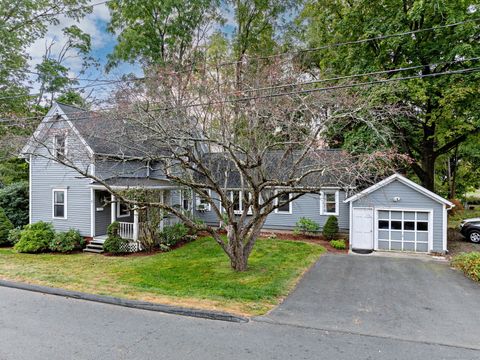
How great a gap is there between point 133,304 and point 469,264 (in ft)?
34.1

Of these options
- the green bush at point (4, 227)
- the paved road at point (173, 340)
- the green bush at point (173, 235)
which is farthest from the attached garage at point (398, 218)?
the green bush at point (4, 227)

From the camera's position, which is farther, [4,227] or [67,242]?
[4,227]

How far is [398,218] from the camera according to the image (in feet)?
45.5

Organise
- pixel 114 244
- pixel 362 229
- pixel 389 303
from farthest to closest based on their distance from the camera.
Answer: pixel 362 229, pixel 114 244, pixel 389 303

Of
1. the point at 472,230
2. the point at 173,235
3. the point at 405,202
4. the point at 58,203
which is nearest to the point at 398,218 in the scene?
the point at 405,202

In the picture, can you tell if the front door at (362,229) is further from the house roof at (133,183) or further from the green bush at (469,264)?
the house roof at (133,183)

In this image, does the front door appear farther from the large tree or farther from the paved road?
the paved road

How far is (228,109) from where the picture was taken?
10.8 meters

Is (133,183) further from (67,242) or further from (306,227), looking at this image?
(306,227)

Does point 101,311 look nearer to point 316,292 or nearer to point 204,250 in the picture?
point 316,292

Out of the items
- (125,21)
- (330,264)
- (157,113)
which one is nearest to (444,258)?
(330,264)

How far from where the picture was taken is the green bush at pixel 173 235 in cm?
1455

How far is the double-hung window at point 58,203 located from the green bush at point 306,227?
1209 centimetres

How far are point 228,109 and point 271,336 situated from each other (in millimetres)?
7383
